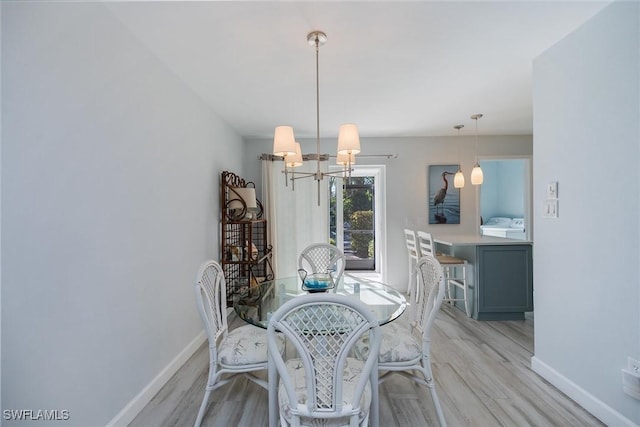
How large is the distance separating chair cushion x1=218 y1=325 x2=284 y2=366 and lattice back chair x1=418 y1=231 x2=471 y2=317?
7.59 ft

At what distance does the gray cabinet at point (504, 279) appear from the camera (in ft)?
11.0

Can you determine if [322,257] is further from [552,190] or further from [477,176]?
[477,176]

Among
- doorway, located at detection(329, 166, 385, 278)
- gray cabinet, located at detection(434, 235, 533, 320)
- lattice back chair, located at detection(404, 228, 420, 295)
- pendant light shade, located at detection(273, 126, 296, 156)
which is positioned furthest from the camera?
doorway, located at detection(329, 166, 385, 278)

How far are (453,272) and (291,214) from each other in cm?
245

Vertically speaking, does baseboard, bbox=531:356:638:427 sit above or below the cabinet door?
below

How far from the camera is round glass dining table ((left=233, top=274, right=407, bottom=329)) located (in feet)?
5.89

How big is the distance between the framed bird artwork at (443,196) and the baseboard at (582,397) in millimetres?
2521

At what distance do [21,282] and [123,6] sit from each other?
1476mm

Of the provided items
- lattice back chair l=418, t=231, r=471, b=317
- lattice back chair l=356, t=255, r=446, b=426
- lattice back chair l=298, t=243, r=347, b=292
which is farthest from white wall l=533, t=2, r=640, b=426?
lattice back chair l=298, t=243, r=347, b=292

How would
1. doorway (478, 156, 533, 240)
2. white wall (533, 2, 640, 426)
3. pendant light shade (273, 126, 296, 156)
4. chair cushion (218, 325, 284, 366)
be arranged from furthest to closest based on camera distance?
doorway (478, 156, 533, 240), pendant light shade (273, 126, 296, 156), chair cushion (218, 325, 284, 366), white wall (533, 2, 640, 426)

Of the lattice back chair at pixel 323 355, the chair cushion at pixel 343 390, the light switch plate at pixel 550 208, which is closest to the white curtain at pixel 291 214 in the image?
the light switch plate at pixel 550 208

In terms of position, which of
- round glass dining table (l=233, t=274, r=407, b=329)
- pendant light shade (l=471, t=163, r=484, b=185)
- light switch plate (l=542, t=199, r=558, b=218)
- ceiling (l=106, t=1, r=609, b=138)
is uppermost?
ceiling (l=106, t=1, r=609, b=138)

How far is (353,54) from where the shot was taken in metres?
2.14

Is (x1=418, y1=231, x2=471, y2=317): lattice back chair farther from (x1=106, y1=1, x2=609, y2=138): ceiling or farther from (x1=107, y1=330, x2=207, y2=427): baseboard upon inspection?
(x1=107, y1=330, x2=207, y2=427): baseboard
